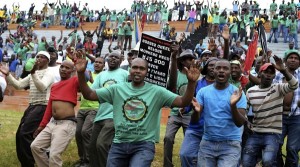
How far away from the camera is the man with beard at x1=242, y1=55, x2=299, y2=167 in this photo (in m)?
7.59

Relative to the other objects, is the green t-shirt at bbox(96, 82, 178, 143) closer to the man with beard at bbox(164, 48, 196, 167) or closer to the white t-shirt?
the man with beard at bbox(164, 48, 196, 167)

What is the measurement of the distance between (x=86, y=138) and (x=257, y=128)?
8.99ft

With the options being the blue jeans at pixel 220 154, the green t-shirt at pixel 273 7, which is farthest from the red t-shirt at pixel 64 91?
the green t-shirt at pixel 273 7

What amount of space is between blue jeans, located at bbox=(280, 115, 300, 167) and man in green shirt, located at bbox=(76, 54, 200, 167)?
2582 millimetres

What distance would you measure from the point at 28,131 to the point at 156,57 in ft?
9.28

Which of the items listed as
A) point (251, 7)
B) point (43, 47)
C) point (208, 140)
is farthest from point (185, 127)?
point (251, 7)

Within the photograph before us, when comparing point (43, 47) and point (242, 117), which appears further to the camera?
point (43, 47)

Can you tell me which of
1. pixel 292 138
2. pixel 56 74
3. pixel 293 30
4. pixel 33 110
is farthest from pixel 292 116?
pixel 293 30

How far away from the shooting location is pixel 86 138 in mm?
9031

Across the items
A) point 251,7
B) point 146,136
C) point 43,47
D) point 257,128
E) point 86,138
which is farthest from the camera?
point 251,7

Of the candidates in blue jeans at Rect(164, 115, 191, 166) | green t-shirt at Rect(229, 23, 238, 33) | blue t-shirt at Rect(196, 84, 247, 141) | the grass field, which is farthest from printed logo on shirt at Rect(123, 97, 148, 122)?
green t-shirt at Rect(229, 23, 238, 33)

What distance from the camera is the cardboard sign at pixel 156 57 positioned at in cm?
717

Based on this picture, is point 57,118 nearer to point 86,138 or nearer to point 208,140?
point 86,138

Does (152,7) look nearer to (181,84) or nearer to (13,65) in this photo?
(13,65)
